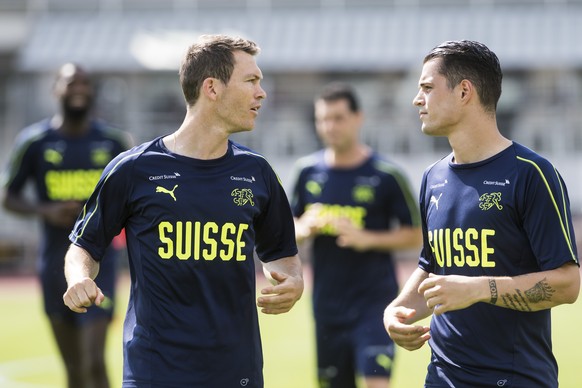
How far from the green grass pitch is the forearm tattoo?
580 cm

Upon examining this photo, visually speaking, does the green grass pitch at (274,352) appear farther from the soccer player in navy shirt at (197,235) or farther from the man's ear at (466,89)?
the man's ear at (466,89)

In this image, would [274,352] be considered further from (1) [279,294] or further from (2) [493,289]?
(2) [493,289]

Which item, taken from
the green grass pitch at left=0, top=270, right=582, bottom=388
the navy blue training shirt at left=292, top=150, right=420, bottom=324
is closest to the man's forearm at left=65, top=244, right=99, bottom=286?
the navy blue training shirt at left=292, top=150, right=420, bottom=324

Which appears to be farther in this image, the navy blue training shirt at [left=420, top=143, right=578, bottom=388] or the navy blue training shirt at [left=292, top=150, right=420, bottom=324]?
the navy blue training shirt at [left=292, top=150, right=420, bottom=324]

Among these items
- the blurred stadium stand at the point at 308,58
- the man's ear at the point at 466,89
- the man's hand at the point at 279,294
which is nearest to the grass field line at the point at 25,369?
the man's hand at the point at 279,294

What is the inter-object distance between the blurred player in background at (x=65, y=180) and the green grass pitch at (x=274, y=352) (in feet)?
3.93

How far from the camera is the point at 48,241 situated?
29.7ft

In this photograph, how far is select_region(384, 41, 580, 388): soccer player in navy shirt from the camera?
489 cm

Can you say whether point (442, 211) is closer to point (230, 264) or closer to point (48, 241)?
point (230, 264)

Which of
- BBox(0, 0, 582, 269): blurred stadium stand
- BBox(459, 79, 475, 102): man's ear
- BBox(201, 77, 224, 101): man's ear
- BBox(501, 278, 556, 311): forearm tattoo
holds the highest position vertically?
BBox(0, 0, 582, 269): blurred stadium stand

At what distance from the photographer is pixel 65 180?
9.09 metres

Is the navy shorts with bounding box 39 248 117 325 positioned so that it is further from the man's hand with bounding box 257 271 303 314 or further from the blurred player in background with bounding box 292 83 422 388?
the man's hand with bounding box 257 271 303 314

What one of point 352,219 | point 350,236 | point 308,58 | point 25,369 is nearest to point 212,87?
point 350,236

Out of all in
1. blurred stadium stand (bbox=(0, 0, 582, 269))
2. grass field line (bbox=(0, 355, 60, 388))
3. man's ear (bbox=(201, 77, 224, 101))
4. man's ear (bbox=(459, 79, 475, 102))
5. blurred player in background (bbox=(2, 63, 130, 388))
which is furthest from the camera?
blurred stadium stand (bbox=(0, 0, 582, 269))
